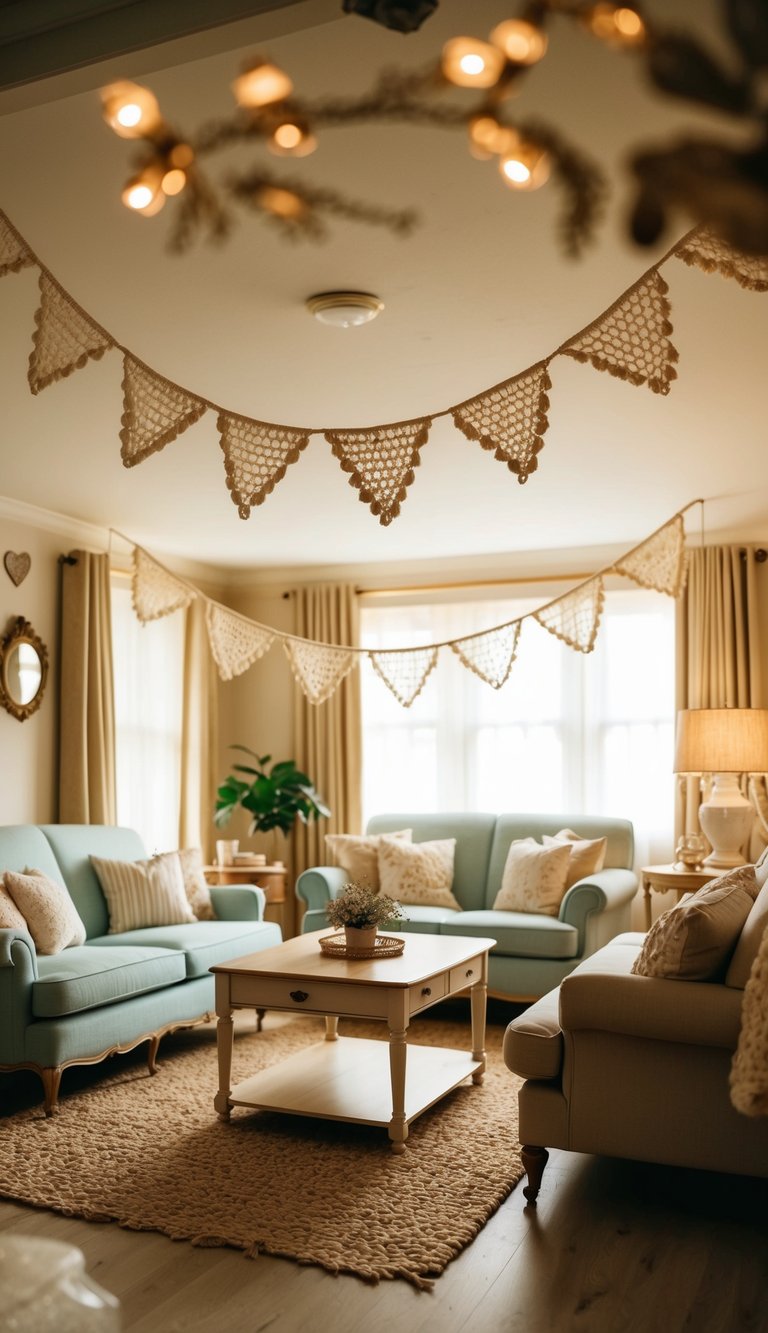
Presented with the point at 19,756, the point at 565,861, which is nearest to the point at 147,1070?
the point at 19,756

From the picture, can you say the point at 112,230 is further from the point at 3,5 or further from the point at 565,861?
the point at 565,861

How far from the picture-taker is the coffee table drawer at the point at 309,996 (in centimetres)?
368

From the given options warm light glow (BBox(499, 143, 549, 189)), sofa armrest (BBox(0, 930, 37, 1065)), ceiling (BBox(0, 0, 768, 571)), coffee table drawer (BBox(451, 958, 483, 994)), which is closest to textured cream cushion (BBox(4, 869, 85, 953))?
sofa armrest (BBox(0, 930, 37, 1065))

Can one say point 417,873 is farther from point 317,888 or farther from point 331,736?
point 331,736

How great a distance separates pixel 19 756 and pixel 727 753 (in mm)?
3493

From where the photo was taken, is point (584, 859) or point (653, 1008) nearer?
point (653, 1008)

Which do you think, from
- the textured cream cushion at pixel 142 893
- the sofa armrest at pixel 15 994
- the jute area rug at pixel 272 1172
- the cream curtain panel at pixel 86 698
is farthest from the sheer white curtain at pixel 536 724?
the sofa armrest at pixel 15 994

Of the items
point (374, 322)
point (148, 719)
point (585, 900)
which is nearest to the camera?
point (374, 322)

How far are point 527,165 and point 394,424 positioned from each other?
189cm

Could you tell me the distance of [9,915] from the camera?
164 inches

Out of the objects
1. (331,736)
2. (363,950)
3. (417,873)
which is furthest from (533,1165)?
(331,736)

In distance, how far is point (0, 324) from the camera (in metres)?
3.20

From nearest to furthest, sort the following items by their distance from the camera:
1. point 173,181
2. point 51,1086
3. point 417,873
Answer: point 173,181, point 51,1086, point 417,873

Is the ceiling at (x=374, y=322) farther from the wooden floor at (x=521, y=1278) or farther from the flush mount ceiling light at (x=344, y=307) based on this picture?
the wooden floor at (x=521, y=1278)
